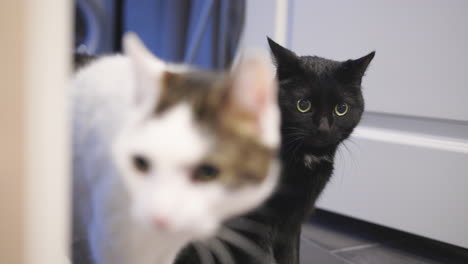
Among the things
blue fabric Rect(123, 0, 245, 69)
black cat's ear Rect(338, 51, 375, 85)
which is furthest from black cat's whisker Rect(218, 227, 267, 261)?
black cat's ear Rect(338, 51, 375, 85)

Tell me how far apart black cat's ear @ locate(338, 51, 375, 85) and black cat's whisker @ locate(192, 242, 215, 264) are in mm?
402

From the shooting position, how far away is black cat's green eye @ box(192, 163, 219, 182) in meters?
0.46

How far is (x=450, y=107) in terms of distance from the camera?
1100mm

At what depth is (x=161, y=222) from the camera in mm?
441

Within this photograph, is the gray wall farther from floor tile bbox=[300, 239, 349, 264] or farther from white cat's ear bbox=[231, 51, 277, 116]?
white cat's ear bbox=[231, 51, 277, 116]

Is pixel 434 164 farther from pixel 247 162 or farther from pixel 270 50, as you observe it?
pixel 247 162

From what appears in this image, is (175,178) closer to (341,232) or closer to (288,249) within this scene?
(288,249)

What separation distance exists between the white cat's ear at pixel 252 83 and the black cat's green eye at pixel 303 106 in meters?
0.35

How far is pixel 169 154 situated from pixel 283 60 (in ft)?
1.44

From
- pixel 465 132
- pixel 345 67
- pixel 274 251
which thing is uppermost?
pixel 345 67

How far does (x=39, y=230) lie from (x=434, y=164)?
989 millimetres

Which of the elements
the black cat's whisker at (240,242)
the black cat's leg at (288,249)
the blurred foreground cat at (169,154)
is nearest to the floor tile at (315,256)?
the black cat's leg at (288,249)

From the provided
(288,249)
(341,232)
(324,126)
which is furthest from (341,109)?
(341,232)

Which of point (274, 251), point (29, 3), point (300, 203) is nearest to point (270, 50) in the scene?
point (300, 203)
